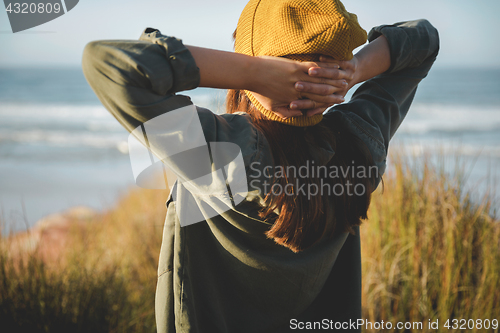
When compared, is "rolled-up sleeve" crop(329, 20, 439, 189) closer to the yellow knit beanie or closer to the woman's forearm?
the woman's forearm

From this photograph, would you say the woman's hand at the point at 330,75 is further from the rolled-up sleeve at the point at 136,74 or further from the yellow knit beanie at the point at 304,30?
the rolled-up sleeve at the point at 136,74

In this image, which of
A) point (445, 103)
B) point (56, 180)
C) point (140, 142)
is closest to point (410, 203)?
point (140, 142)

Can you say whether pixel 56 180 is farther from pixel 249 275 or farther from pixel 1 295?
pixel 249 275

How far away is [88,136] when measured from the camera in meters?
13.4

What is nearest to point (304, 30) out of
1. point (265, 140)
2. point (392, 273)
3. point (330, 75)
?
point (330, 75)

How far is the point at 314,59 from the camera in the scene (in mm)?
949

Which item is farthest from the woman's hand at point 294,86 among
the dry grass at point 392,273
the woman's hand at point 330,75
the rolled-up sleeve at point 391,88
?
the dry grass at point 392,273

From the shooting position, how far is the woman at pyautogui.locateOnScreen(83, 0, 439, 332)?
2.48 ft

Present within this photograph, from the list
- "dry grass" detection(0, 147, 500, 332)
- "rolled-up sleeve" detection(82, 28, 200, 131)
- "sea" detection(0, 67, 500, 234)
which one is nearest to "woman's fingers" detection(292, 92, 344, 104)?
"rolled-up sleeve" detection(82, 28, 200, 131)

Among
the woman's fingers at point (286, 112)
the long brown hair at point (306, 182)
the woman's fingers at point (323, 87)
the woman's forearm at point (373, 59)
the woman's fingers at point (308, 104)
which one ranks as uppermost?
the woman's forearm at point (373, 59)

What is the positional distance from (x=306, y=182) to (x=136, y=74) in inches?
20.9

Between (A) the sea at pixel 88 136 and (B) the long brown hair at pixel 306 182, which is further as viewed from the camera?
(A) the sea at pixel 88 136

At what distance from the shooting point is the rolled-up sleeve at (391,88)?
44.7 inches

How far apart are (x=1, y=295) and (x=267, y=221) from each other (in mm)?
1964
